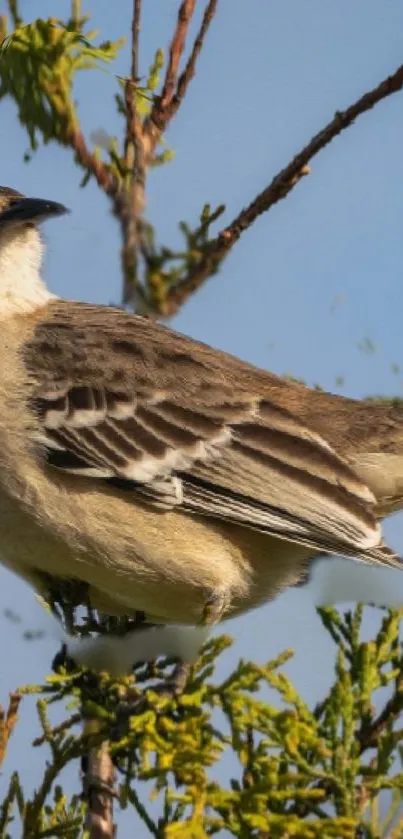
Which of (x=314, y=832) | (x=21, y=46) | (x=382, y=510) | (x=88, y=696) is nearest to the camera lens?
(x=314, y=832)

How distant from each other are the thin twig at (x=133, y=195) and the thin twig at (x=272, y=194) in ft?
0.69

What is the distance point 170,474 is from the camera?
19.3 ft

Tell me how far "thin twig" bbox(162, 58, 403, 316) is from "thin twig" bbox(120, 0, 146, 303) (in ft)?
0.69

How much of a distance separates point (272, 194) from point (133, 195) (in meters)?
0.73

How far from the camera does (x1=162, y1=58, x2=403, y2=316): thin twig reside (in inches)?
218

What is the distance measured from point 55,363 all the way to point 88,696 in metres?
1.74

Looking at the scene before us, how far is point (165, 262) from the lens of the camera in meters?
6.16

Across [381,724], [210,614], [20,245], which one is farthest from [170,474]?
[381,724]

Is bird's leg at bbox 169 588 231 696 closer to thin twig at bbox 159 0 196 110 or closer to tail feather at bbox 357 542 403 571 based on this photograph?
tail feather at bbox 357 542 403 571

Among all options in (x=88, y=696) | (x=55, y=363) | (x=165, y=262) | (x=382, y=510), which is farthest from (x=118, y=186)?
(x=88, y=696)

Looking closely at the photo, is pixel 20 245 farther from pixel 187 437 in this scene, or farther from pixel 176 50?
pixel 187 437

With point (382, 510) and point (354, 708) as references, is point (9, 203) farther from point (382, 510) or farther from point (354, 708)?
point (354, 708)

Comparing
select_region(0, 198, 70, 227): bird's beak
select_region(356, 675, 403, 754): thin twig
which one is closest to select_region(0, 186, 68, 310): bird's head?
select_region(0, 198, 70, 227): bird's beak

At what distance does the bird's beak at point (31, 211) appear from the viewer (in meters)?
6.50
